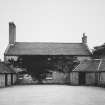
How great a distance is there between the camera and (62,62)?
122 ft

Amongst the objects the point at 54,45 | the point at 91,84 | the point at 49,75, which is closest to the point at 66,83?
the point at 49,75

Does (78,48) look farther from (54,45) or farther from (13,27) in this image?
(13,27)

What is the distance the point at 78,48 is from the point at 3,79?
647 inches

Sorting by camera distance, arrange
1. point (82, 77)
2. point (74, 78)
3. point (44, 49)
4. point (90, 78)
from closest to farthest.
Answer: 1. point (90, 78)
2. point (82, 77)
3. point (74, 78)
4. point (44, 49)

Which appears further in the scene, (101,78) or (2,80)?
(101,78)

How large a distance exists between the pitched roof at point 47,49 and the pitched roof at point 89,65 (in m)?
3.34

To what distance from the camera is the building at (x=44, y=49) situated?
121 ft

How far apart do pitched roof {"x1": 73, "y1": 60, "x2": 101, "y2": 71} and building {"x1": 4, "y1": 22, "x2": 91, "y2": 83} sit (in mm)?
2777

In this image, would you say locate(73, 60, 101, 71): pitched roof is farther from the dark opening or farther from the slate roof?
the dark opening

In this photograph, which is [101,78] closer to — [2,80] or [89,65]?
[89,65]

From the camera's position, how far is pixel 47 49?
39000 mm

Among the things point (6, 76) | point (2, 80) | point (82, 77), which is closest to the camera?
point (2, 80)

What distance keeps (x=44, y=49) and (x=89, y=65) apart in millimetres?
9488

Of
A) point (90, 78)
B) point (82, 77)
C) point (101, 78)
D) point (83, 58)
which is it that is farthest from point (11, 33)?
point (101, 78)
